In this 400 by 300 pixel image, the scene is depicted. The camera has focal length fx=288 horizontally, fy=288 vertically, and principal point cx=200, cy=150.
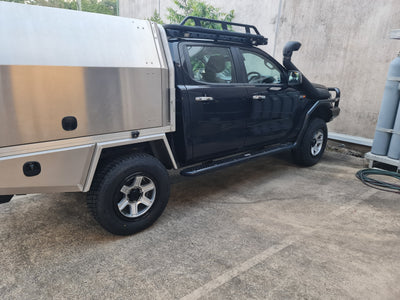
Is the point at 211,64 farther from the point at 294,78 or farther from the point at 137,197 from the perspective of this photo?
the point at 137,197

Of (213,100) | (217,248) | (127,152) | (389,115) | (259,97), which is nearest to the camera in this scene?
(217,248)

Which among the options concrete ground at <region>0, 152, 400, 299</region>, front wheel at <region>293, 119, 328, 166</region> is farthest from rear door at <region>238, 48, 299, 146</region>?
concrete ground at <region>0, 152, 400, 299</region>

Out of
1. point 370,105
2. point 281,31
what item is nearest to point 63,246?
point 370,105

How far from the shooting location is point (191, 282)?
85.4 inches

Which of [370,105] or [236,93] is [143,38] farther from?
[370,105]

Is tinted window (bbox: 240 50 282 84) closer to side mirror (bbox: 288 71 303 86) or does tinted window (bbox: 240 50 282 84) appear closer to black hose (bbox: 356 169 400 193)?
side mirror (bbox: 288 71 303 86)

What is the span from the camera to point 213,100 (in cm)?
312

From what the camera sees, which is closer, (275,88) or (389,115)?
(275,88)

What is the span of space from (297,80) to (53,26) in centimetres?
315

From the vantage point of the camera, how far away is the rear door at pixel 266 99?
11.9 ft

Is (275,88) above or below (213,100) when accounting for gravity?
above

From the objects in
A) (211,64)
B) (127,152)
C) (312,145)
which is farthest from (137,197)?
(312,145)

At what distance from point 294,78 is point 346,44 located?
2526 millimetres

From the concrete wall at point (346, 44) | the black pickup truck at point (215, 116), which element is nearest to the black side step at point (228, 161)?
the black pickup truck at point (215, 116)
